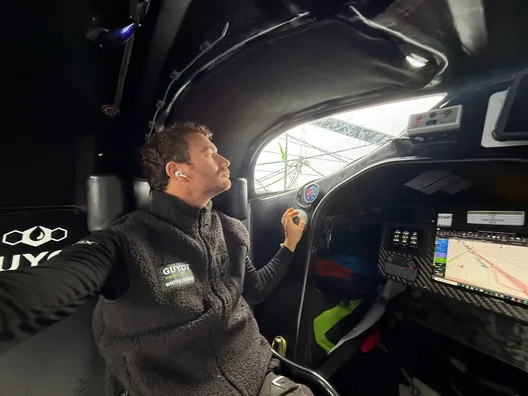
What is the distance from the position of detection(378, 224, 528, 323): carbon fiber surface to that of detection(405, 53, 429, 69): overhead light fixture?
0.73 metres

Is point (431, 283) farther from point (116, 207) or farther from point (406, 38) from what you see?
point (116, 207)

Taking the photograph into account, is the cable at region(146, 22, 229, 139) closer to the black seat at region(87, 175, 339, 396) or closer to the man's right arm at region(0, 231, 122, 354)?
the black seat at region(87, 175, 339, 396)

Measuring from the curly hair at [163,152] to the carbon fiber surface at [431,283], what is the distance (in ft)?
3.72

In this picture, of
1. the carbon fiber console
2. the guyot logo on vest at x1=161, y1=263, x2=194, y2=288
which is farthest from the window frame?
the guyot logo on vest at x1=161, y1=263, x2=194, y2=288

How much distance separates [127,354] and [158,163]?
0.68m

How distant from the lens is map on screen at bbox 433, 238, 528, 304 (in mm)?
999

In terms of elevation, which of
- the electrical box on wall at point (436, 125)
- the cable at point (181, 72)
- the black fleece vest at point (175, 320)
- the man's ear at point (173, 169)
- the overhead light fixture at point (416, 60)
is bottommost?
the black fleece vest at point (175, 320)

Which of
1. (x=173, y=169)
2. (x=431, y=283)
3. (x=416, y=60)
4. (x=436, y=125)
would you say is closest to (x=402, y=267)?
(x=431, y=283)

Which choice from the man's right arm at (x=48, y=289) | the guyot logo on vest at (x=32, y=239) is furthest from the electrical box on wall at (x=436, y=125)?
the guyot logo on vest at (x=32, y=239)

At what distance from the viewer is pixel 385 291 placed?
157 cm

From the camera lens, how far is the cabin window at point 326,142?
1.26m

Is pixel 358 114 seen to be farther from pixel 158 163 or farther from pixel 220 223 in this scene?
pixel 158 163

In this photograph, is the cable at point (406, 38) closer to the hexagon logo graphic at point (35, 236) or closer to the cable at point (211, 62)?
the cable at point (211, 62)

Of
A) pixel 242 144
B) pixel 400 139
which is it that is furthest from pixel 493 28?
pixel 242 144
